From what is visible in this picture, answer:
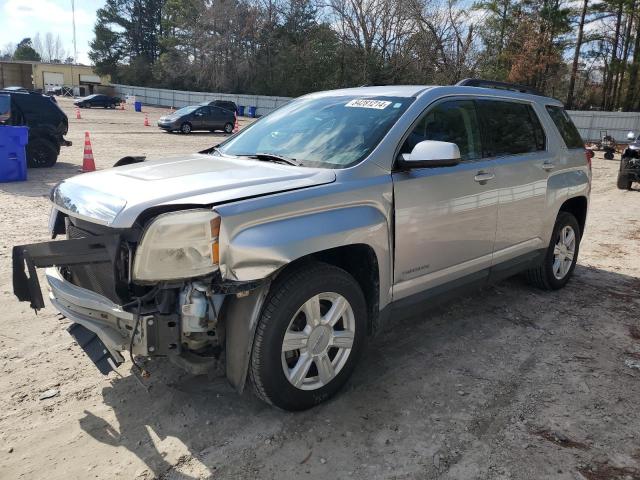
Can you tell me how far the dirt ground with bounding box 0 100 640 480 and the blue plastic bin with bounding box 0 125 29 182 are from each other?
7.03 meters

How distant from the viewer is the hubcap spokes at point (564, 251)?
5336mm

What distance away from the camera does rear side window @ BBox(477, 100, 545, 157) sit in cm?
426

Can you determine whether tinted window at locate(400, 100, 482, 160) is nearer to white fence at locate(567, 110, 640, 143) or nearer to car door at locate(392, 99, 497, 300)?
car door at locate(392, 99, 497, 300)

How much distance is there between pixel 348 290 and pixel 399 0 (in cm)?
4072

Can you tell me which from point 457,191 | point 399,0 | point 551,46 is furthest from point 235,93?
point 457,191

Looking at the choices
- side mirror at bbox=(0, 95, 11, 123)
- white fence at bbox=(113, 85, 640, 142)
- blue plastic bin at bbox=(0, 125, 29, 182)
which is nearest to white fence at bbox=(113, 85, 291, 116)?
white fence at bbox=(113, 85, 640, 142)

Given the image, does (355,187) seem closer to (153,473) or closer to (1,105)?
(153,473)

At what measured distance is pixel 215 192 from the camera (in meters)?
2.80

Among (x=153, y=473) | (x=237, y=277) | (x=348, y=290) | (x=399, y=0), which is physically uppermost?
(x=399, y=0)

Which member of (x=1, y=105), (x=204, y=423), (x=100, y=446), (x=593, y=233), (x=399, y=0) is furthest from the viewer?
(x=399, y=0)

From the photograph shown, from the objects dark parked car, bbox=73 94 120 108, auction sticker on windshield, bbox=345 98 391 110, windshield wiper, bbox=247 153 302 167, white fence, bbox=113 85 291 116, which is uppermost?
white fence, bbox=113 85 291 116

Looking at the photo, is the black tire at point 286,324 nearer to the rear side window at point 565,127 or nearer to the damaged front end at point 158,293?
the damaged front end at point 158,293

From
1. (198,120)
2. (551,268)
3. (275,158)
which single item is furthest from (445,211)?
(198,120)

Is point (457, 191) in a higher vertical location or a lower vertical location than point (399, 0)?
lower
